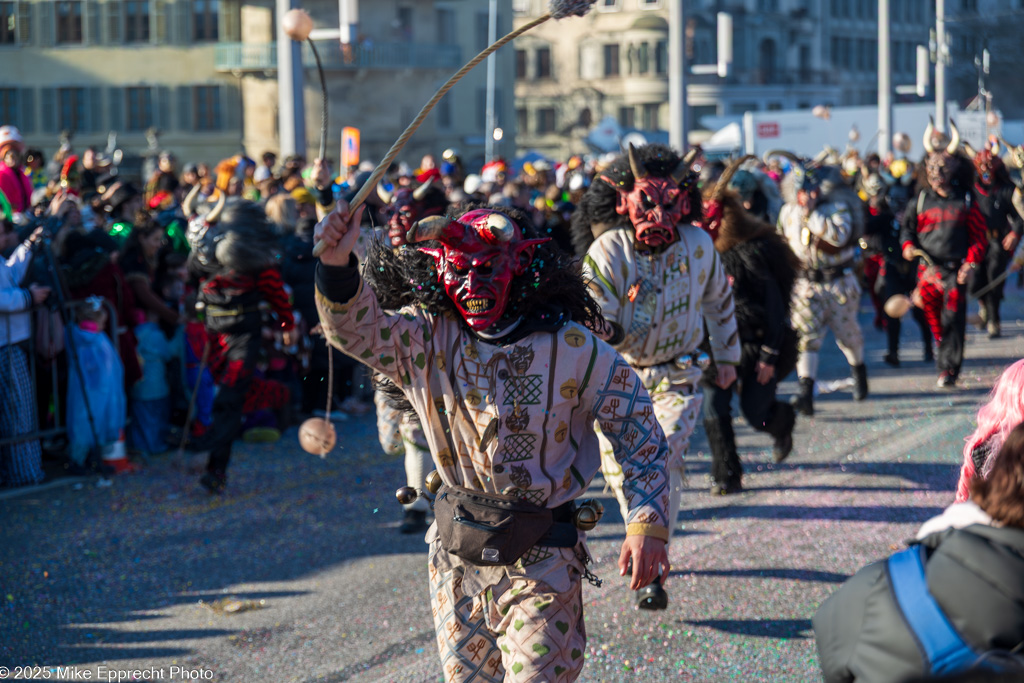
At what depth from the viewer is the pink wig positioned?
2.68m

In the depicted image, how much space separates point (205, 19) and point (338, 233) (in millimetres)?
47793

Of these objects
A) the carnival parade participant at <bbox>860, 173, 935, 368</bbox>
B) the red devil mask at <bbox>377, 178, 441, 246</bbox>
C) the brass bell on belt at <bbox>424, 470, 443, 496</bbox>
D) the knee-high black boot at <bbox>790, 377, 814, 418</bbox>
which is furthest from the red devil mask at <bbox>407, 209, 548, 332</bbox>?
the carnival parade participant at <bbox>860, 173, 935, 368</bbox>

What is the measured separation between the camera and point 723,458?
23.6 ft

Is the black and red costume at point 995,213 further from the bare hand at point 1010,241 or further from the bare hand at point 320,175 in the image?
the bare hand at point 320,175

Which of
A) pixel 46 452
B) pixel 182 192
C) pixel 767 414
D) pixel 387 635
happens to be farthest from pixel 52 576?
pixel 182 192

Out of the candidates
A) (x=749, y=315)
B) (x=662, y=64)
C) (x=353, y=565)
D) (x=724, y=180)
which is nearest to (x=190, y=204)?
(x=353, y=565)

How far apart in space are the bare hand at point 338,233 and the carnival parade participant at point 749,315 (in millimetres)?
4341

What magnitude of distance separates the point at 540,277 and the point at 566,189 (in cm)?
1203

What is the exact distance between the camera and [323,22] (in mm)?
46562

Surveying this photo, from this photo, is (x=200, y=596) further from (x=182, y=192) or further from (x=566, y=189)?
(x=566, y=189)

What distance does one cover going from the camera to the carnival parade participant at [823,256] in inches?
381

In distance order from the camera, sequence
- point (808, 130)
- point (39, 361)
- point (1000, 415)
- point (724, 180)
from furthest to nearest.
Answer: point (808, 130), point (39, 361), point (724, 180), point (1000, 415)

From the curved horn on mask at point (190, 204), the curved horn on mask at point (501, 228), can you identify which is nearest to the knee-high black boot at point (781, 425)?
the curved horn on mask at point (501, 228)

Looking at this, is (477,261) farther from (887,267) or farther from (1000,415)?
(887,267)
